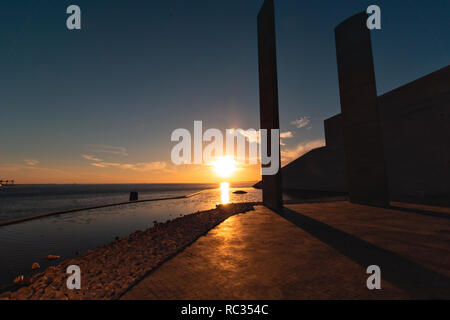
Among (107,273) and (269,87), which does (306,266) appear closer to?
(107,273)

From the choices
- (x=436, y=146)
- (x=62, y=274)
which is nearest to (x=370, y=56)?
(x=436, y=146)

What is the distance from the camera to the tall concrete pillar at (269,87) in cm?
1237

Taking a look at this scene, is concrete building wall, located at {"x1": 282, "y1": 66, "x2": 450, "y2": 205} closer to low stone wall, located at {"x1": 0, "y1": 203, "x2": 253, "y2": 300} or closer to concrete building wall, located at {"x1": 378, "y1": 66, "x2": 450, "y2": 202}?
concrete building wall, located at {"x1": 378, "y1": 66, "x2": 450, "y2": 202}

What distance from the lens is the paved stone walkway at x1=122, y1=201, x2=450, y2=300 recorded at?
3234 millimetres

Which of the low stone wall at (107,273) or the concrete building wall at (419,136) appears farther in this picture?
the concrete building wall at (419,136)

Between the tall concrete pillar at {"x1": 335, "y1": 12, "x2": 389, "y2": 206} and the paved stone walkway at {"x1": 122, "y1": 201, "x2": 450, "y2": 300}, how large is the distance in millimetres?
7777

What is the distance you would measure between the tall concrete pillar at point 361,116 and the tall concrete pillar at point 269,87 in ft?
22.1

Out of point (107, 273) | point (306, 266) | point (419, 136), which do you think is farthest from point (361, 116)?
point (107, 273)

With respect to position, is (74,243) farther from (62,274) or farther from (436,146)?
(436,146)

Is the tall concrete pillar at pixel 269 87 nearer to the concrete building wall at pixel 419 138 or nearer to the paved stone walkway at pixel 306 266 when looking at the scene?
the paved stone walkway at pixel 306 266

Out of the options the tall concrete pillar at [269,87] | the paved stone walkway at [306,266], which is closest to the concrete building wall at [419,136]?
Answer: the tall concrete pillar at [269,87]

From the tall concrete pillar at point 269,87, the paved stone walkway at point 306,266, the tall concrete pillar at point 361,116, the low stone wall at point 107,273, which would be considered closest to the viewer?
the paved stone walkway at point 306,266

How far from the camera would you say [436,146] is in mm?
18172
